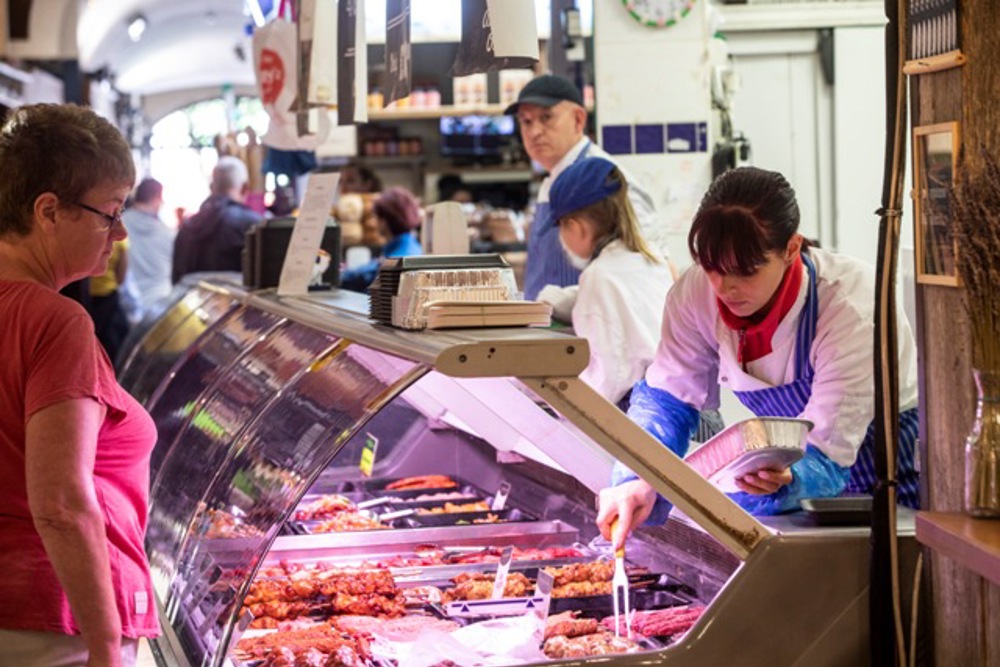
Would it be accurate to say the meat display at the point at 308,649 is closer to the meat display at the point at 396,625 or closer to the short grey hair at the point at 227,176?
the meat display at the point at 396,625

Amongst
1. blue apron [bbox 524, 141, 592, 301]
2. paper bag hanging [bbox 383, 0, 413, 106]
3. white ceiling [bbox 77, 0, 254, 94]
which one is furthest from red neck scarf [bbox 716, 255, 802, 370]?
white ceiling [bbox 77, 0, 254, 94]

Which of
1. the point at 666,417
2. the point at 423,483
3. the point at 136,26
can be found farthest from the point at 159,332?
the point at 136,26

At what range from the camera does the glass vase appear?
8.14 feet

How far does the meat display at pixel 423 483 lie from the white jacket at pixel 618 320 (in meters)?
0.54

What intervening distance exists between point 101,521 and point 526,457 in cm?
164

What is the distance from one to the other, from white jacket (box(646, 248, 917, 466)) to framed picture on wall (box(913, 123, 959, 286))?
0.25 m

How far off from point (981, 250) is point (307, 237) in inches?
105

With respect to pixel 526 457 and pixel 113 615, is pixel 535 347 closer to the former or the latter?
pixel 113 615

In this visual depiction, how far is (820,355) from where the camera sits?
3045mm

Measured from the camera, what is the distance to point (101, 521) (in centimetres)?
239

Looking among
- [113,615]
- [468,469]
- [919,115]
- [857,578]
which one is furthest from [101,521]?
[468,469]

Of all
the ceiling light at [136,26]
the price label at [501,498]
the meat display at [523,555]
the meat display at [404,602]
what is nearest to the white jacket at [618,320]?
the price label at [501,498]

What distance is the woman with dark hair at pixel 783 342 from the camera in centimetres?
294

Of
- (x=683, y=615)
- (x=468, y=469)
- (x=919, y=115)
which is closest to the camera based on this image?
(x=919, y=115)
